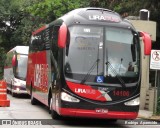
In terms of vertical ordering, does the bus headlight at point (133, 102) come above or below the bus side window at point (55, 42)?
below

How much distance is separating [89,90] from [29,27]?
3331cm

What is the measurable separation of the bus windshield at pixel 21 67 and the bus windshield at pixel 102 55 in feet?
46.0

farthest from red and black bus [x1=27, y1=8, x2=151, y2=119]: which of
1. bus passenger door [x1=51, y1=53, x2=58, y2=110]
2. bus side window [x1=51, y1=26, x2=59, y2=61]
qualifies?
bus side window [x1=51, y1=26, x2=59, y2=61]

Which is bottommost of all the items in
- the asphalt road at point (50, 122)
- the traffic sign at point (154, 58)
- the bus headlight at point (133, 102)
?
the asphalt road at point (50, 122)

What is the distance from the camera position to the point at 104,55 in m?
12.5

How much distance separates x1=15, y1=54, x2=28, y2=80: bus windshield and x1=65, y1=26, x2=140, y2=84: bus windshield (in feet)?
46.0

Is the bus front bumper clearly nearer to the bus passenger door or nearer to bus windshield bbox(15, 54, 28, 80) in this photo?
the bus passenger door

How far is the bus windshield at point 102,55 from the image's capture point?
40.6ft

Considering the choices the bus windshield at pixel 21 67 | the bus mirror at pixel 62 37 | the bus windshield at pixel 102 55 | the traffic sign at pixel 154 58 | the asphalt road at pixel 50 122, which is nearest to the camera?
the bus mirror at pixel 62 37

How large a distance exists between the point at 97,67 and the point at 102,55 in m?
0.39

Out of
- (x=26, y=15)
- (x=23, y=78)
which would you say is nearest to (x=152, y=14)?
(x=23, y=78)

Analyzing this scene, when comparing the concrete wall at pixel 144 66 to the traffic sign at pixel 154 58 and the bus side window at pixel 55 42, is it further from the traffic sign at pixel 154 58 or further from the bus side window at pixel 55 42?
the bus side window at pixel 55 42

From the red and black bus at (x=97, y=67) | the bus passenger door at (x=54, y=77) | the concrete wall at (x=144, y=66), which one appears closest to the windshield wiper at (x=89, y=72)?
the red and black bus at (x=97, y=67)

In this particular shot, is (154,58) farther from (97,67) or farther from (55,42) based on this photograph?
(97,67)
